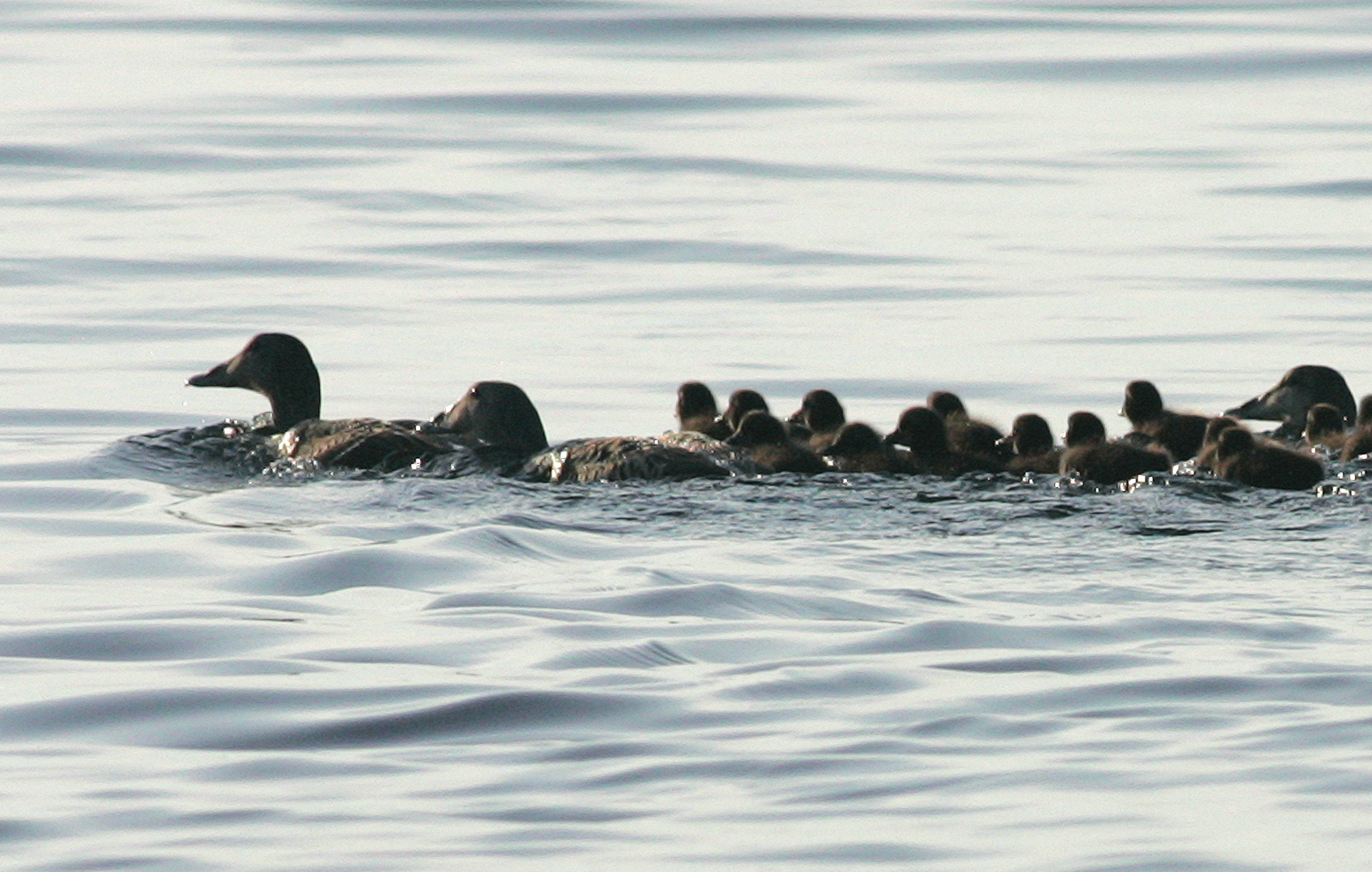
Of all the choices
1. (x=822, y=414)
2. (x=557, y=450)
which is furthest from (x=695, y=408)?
(x=557, y=450)

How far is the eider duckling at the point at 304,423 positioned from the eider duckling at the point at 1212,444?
2900mm

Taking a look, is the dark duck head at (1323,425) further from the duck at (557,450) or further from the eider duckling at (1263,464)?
the duck at (557,450)

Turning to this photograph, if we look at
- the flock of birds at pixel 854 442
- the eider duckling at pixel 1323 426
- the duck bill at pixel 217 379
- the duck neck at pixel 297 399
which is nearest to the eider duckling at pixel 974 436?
the flock of birds at pixel 854 442

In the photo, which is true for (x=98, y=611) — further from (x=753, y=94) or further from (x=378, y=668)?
(x=753, y=94)

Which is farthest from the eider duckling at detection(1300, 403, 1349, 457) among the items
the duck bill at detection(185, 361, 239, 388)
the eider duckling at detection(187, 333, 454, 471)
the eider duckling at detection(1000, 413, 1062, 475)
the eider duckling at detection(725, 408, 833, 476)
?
the duck bill at detection(185, 361, 239, 388)

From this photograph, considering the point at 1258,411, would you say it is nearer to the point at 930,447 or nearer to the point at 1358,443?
the point at 1358,443

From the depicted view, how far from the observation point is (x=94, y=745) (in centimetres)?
683

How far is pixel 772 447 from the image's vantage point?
1125 centimetres

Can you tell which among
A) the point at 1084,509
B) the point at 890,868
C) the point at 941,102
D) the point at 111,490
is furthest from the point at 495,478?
the point at 941,102

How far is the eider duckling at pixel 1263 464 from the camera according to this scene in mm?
10523

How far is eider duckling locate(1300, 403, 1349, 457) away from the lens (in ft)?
38.4

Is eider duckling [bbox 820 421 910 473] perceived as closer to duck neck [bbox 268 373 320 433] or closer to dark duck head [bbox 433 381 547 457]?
dark duck head [bbox 433 381 547 457]

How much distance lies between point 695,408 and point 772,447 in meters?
1.44

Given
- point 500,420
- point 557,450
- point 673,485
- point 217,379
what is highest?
point 217,379
